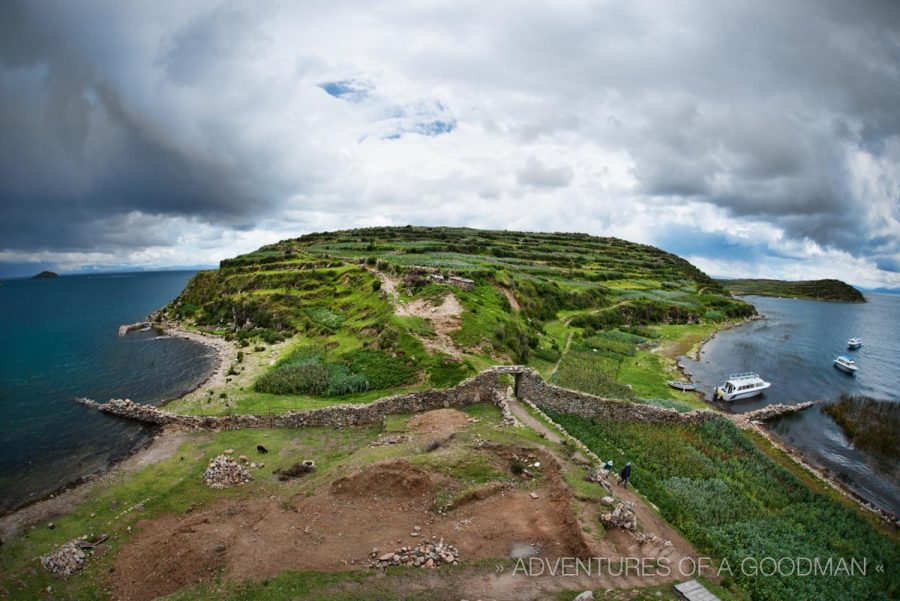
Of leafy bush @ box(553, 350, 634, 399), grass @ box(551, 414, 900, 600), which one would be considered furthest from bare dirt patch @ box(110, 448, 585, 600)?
leafy bush @ box(553, 350, 634, 399)

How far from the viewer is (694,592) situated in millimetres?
15203

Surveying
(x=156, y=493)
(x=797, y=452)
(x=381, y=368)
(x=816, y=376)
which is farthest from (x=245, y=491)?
(x=816, y=376)

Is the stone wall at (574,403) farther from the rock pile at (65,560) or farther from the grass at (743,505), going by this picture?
the rock pile at (65,560)

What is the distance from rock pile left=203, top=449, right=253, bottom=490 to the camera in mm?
24594

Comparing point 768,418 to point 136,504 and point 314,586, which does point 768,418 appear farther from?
point 136,504

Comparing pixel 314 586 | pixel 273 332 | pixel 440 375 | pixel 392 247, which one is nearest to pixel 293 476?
pixel 314 586

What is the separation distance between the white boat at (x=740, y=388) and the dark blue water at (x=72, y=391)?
188 ft

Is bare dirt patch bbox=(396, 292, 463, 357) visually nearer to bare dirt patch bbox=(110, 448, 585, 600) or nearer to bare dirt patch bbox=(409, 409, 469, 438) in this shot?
bare dirt patch bbox=(409, 409, 469, 438)

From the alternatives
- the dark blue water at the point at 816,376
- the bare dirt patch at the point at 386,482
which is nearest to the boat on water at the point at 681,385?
the dark blue water at the point at 816,376

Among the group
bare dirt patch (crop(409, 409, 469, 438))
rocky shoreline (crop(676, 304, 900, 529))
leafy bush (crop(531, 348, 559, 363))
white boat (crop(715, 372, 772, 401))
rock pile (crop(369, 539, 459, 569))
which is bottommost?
rocky shoreline (crop(676, 304, 900, 529))

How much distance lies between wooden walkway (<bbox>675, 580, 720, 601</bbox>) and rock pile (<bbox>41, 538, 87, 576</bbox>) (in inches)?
973

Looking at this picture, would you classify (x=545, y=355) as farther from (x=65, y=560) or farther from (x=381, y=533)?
(x=65, y=560)

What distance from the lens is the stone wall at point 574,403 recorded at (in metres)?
33.8

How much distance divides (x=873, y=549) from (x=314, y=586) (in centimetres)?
2910
